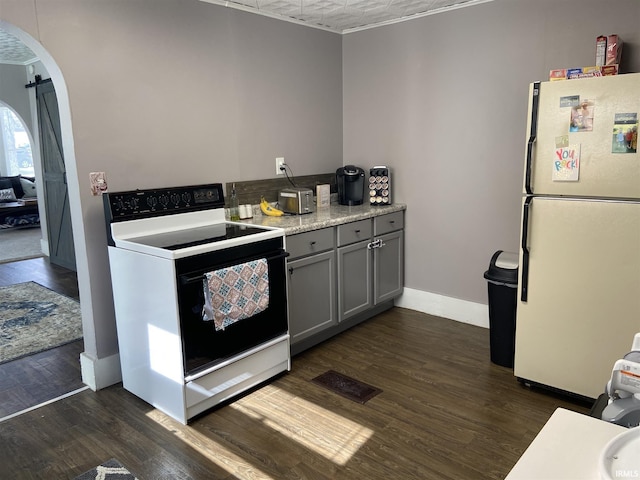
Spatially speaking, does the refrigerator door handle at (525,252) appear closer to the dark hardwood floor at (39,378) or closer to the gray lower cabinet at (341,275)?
the gray lower cabinet at (341,275)

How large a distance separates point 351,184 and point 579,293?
1994mm

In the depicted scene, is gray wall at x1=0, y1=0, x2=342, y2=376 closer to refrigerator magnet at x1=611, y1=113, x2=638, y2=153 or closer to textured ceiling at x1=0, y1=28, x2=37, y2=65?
refrigerator magnet at x1=611, y1=113, x2=638, y2=153

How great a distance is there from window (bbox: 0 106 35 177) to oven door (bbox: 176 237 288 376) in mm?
9088

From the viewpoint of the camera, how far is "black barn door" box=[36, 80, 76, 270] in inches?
211

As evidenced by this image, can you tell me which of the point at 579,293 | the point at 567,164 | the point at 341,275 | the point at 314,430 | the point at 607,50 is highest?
the point at 607,50

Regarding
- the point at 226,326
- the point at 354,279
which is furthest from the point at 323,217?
the point at 226,326

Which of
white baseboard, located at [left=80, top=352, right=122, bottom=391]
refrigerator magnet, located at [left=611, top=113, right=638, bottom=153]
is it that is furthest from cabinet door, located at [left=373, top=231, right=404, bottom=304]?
white baseboard, located at [left=80, top=352, right=122, bottom=391]

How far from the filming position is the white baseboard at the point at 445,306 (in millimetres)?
3762

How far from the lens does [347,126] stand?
4.31m

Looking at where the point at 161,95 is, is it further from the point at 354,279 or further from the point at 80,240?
the point at 354,279

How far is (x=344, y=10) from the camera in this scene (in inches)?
139

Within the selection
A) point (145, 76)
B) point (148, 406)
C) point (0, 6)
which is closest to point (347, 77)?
point (145, 76)

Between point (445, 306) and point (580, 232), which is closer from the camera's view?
point (580, 232)

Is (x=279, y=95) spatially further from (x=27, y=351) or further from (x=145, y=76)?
(x=27, y=351)
